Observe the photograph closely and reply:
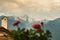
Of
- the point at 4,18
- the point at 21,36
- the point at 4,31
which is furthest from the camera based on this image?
the point at 4,18

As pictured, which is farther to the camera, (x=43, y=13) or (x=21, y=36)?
(x=43, y=13)

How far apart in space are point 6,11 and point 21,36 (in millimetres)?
545

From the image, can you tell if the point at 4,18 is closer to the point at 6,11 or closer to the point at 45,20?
the point at 6,11

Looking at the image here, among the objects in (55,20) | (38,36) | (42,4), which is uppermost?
(42,4)

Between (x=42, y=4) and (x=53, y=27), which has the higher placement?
(x=42, y=4)

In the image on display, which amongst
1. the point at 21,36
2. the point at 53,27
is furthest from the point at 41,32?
the point at 53,27

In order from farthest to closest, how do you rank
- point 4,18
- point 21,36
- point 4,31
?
point 4,18, point 4,31, point 21,36

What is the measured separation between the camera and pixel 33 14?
7.41 feet

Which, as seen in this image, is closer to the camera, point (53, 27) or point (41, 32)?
point (41, 32)

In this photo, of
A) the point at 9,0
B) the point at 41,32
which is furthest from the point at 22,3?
the point at 41,32

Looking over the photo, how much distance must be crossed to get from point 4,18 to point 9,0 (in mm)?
240

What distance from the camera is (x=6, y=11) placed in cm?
224

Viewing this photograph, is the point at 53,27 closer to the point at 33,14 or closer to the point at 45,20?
the point at 45,20

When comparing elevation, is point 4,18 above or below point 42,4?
below
